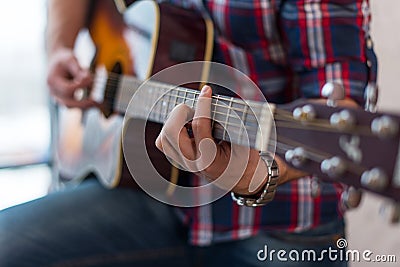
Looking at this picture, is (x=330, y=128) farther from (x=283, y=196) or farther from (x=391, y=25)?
(x=391, y=25)

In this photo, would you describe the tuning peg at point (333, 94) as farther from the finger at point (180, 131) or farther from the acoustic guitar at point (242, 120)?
the finger at point (180, 131)

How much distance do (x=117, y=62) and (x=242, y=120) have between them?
0.44m

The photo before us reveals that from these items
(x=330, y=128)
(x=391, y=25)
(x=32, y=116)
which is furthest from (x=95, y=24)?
(x=32, y=116)

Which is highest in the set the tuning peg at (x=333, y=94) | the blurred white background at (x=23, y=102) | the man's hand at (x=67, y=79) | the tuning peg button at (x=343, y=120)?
the tuning peg at (x=333, y=94)

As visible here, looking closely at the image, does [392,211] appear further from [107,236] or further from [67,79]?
[67,79]

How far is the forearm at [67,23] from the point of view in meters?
1.08

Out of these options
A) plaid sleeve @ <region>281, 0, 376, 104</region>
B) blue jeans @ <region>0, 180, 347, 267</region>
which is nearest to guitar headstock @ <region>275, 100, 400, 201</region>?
plaid sleeve @ <region>281, 0, 376, 104</region>

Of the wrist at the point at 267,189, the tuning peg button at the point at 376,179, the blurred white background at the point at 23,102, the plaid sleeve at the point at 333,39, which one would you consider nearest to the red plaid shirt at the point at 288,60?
the plaid sleeve at the point at 333,39

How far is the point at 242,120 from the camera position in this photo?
544 mm

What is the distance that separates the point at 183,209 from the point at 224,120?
0.36 m

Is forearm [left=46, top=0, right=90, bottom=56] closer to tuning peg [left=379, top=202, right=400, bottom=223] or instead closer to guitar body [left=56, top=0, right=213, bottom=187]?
guitar body [left=56, top=0, right=213, bottom=187]

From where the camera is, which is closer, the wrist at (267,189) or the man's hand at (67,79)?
the wrist at (267,189)

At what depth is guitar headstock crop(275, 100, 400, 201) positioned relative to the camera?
0.43 meters

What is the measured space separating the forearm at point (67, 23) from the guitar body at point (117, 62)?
→ 2cm
